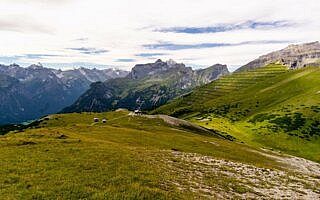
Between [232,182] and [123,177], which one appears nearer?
[123,177]

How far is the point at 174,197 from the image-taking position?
104 feet

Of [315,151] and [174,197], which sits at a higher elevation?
[174,197]

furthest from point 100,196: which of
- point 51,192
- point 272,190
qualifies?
point 272,190

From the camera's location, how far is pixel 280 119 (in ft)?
611

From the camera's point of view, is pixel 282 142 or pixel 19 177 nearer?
pixel 19 177

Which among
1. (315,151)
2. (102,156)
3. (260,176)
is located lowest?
(315,151)

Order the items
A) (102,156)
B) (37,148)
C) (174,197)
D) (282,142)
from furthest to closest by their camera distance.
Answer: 1. (282,142)
2. (37,148)
3. (102,156)
4. (174,197)

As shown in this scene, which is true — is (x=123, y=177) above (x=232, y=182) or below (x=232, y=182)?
above

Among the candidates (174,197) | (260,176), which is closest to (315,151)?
(260,176)

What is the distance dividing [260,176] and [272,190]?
798 cm

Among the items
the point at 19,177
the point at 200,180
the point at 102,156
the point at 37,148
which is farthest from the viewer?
the point at 37,148

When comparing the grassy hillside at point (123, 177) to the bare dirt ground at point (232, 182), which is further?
the bare dirt ground at point (232, 182)

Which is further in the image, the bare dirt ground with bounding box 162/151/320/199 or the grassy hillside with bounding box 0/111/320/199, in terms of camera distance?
the bare dirt ground with bounding box 162/151/320/199

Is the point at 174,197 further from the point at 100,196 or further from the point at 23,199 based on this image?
the point at 23,199
